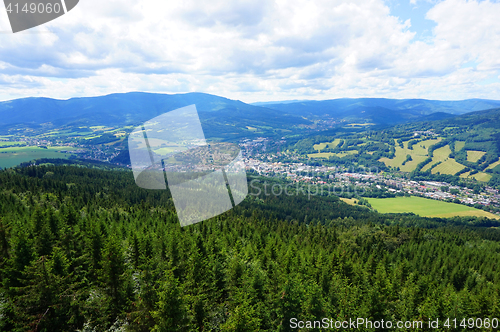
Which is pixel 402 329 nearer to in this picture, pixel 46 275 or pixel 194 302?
pixel 194 302

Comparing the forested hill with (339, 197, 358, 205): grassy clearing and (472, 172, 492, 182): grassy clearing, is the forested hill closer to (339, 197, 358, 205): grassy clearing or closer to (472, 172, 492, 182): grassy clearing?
(339, 197, 358, 205): grassy clearing

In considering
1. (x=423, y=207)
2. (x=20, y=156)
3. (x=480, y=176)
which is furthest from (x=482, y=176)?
(x=20, y=156)

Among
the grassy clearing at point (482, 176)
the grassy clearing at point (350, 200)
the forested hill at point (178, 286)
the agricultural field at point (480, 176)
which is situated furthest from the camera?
the agricultural field at point (480, 176)

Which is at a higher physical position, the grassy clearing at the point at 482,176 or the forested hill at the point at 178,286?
the forested hill at the point at 178,286

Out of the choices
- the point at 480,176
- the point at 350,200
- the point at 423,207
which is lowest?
the point at 480,176

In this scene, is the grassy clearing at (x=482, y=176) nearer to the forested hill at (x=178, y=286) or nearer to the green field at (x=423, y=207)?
the green field at (x=423, y=207)

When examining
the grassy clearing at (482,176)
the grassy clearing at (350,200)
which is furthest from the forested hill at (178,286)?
the grassy clearing at (482,176)

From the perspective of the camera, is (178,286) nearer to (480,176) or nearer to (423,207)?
(423,207)

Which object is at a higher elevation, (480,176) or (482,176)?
(482,176)

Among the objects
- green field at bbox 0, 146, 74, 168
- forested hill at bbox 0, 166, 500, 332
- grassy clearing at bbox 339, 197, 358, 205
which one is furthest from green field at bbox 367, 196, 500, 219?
green field at bbox 0, 146, 74, 168
